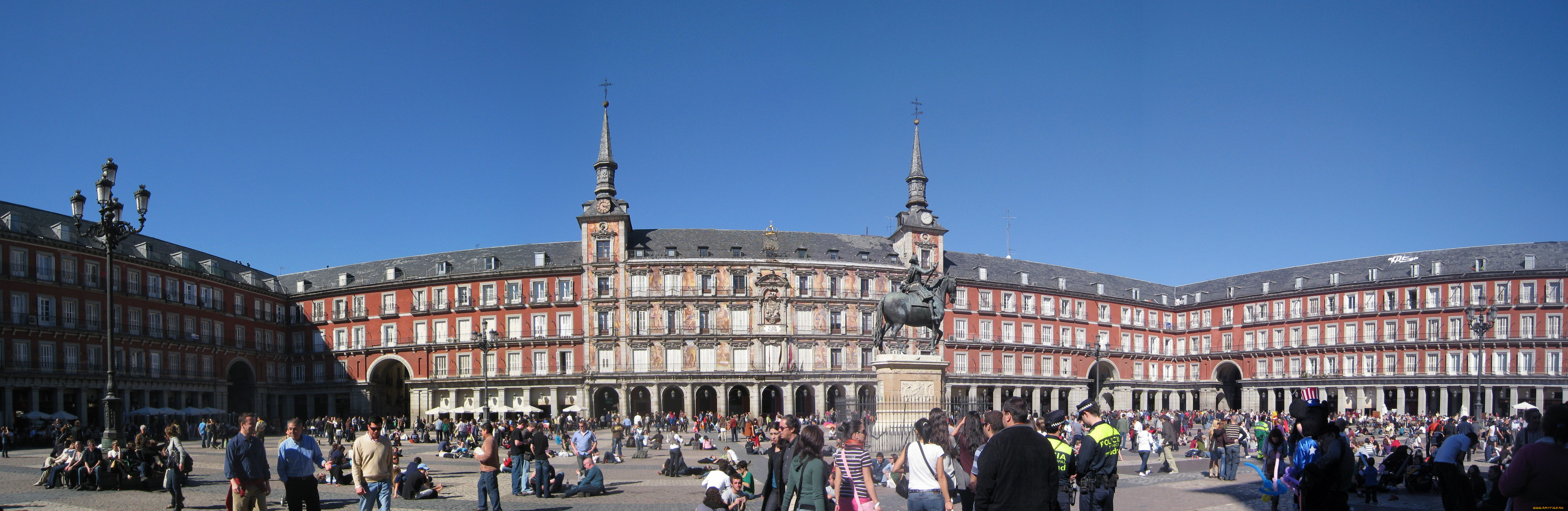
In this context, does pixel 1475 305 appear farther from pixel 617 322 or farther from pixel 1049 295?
pixel 617 322

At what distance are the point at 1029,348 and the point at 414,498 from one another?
5789 cm

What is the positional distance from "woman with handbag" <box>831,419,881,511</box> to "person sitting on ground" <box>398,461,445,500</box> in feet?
32.4

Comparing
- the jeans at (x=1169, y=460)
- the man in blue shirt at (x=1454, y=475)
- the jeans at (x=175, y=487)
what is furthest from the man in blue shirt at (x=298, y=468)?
the jeans at (x=1169, y=460)

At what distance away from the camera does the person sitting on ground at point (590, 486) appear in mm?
16922

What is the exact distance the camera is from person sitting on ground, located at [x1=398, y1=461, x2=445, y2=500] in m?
16.5

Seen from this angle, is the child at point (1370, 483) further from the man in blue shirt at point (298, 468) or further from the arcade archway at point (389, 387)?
the arcade archway at point (389, 387)

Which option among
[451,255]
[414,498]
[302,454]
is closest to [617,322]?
[451,255]

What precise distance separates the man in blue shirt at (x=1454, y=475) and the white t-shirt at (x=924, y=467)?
6866 mm

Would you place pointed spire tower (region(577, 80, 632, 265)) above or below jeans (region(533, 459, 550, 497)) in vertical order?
above

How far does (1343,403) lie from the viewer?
66.8m

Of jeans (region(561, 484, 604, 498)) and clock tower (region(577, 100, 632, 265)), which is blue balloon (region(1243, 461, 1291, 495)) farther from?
clock tower (region(577, 100, 632, 265))

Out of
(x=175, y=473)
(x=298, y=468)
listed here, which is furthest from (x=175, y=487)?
(x=298, y=468)

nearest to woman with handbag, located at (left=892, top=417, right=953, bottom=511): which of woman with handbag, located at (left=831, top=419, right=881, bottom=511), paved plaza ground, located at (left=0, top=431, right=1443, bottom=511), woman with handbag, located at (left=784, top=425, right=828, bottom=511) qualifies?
woman with handbag, located at (left=831, top=419, right=881, bottom=511)

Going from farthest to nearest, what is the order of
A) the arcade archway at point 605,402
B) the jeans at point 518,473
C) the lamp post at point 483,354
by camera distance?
the arcade archway at point 605,402, the lamp post at point 483,354, the jeans at point 518,473
